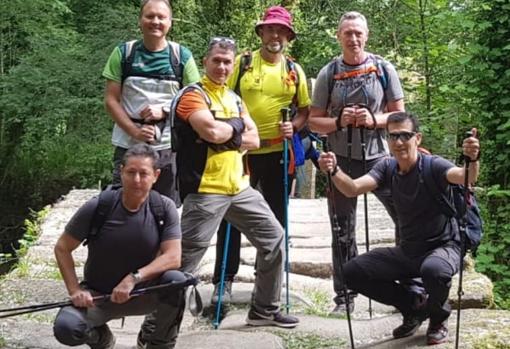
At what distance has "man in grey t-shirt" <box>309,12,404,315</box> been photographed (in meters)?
4.65

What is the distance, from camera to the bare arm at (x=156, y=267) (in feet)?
11.8

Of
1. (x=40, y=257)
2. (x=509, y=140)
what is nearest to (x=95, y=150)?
(x=40, y=257)

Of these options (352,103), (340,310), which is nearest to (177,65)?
(352,103)

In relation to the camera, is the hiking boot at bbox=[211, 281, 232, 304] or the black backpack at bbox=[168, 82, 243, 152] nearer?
the black backpack at bbox=[168, 82, 243, 152]

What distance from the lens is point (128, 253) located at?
3721 millimetres

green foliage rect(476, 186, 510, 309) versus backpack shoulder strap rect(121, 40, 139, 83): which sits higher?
backpack shoulder strap rect(121, 40, 139, 83)

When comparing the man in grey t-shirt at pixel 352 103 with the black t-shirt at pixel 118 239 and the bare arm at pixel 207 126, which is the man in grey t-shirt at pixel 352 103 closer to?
the bare arm at pixel 207 126

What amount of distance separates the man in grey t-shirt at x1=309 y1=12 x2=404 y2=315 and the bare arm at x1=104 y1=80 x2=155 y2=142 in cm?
104

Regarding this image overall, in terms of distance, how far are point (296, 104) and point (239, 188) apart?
865 millimetres

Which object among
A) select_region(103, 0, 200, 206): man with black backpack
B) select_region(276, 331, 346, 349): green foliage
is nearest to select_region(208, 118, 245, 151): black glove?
select_region(103, 0, 200, 206): man with black backpack

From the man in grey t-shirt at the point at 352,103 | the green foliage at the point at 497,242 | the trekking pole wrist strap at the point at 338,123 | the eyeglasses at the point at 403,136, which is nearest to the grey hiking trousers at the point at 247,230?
the man in grey t-shirt at the point at 352,103

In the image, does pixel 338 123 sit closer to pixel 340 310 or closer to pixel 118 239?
pixel 340 310

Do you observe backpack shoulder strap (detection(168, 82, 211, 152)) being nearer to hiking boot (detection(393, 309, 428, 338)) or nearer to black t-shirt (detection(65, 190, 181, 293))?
black t-shirt (detection(65, 190, 181, 293))

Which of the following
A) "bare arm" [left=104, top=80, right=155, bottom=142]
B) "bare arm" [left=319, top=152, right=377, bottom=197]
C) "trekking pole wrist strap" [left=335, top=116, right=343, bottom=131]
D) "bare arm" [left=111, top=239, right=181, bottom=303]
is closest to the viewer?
"bare arm" [left=111, top=239, right=181, bottom=303]
